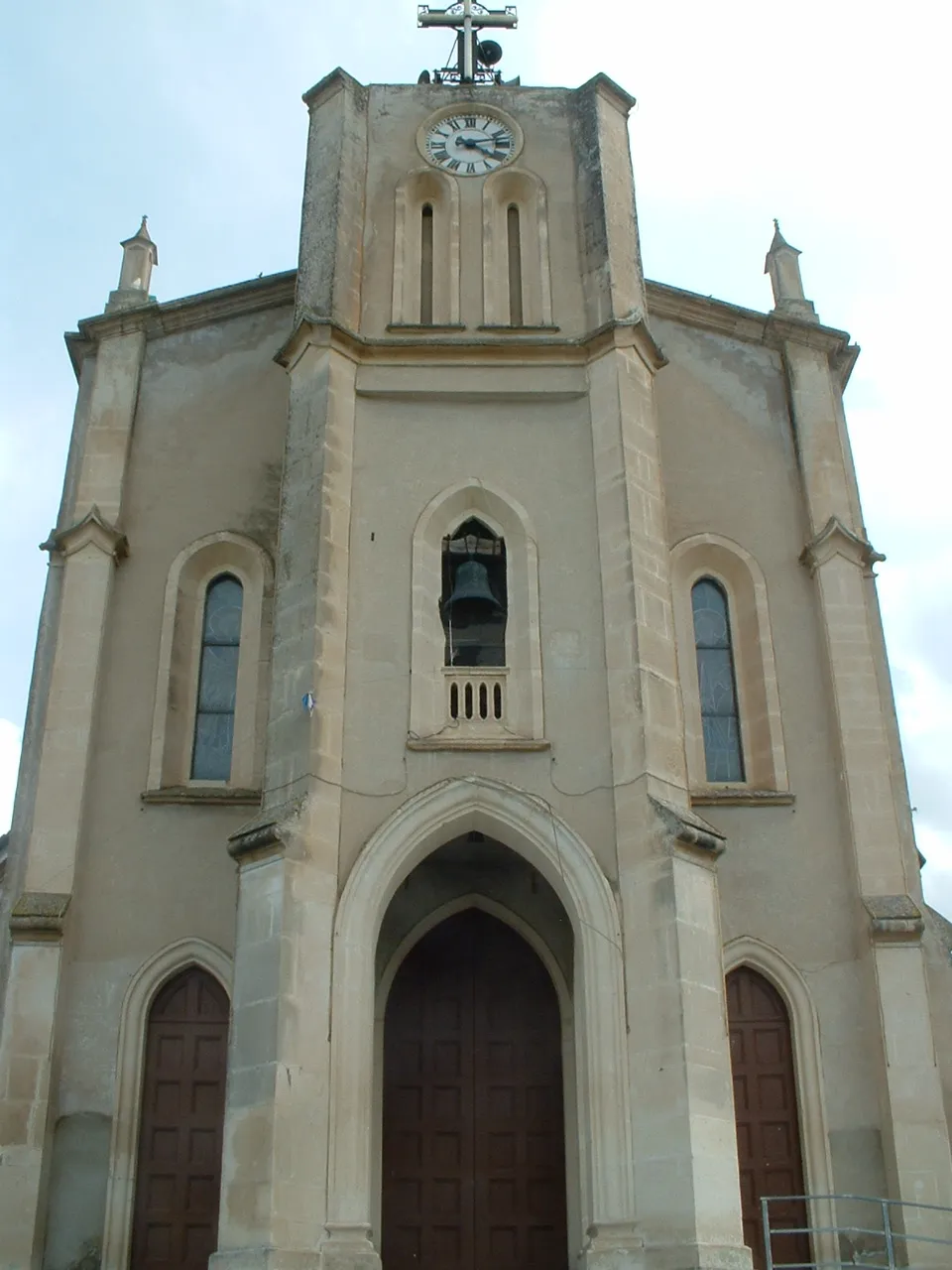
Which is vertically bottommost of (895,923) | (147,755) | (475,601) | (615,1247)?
(615,1247)

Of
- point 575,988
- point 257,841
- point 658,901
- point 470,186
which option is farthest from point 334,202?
point 575,988

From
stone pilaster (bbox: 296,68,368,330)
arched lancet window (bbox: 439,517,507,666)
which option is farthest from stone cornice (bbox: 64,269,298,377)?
arched lancet window (bbox: 439,517,507,666)

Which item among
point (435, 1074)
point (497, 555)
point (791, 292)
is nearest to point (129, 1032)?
point (435, 1074)

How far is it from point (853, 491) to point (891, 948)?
270 inches

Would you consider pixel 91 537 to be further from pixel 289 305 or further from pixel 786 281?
pixel 786 281

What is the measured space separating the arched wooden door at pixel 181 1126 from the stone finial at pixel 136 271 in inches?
404

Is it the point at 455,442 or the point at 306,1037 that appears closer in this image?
the point at 306,1037

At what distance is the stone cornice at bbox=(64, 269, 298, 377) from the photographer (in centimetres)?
2181

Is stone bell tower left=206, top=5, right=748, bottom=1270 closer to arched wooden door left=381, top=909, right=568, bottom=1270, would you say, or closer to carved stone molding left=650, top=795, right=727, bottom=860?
carved stone molding left=650, top=795, right=727, bottom=860

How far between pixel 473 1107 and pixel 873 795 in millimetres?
6114

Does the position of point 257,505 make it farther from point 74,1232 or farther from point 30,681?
point 74,1232

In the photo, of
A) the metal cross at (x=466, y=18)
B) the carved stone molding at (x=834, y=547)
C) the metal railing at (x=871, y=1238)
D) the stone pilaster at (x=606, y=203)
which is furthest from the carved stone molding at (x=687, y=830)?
the metal cross at (x=466, y=18)

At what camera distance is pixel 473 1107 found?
1748cm

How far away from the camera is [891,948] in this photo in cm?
1720
